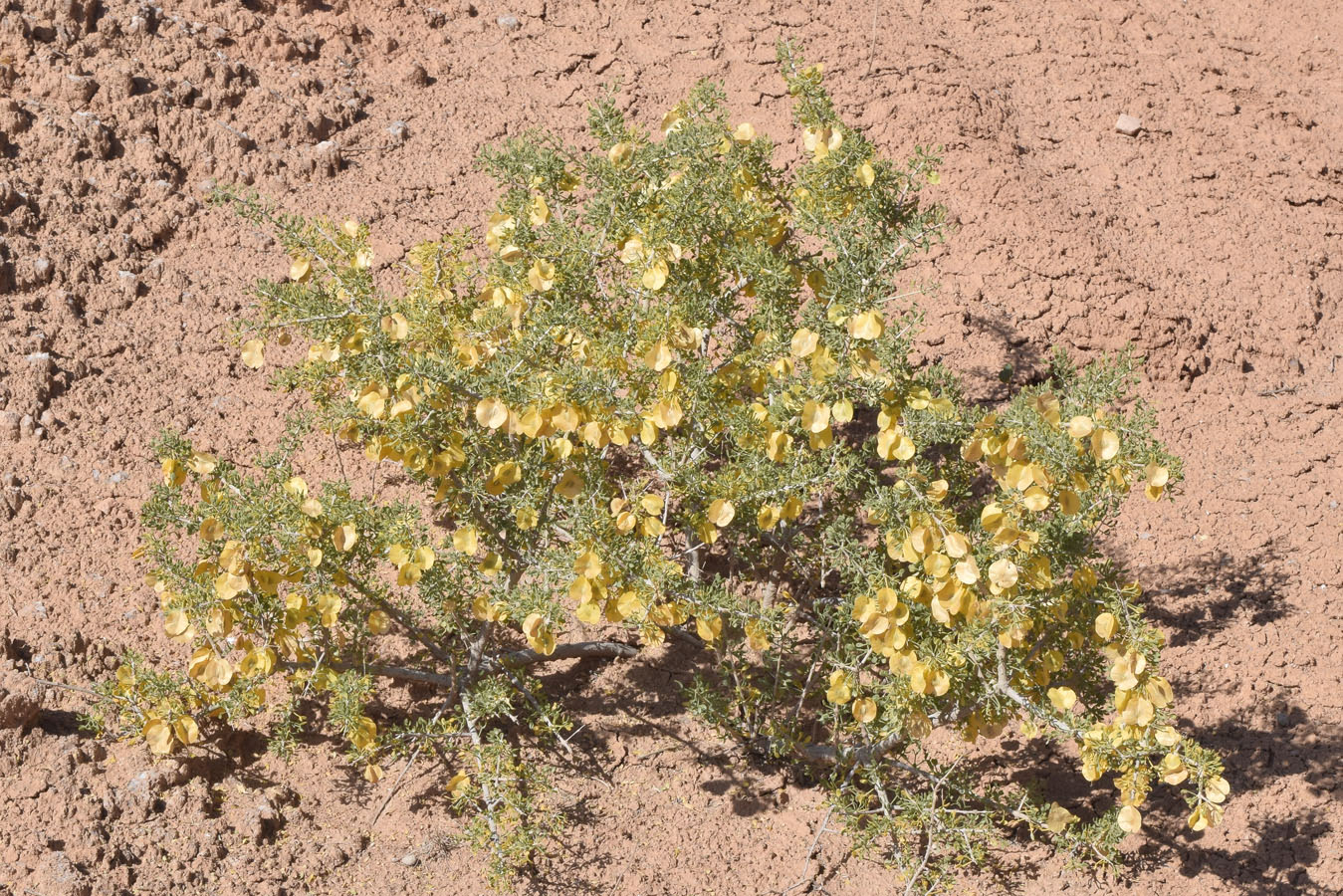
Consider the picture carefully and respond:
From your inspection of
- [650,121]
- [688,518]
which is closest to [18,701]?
A: [688,518]

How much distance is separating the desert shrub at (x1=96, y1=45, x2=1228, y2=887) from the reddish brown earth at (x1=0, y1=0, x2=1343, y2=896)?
157 mm

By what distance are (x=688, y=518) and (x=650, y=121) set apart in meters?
2.41

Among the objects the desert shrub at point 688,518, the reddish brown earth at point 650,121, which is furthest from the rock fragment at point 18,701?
the desert shrub at point 688,518

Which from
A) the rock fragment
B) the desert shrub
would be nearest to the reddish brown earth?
the rock fragment

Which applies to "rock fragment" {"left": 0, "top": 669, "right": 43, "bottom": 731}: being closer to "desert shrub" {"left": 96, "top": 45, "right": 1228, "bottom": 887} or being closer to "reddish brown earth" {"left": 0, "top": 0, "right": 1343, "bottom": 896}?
"reddish brown earth" {"left": 0, "top": 0, "right": 1343, "bottom": 896}

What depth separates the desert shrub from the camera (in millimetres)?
2480

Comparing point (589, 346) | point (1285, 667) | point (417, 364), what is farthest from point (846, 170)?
point (1285, 667)

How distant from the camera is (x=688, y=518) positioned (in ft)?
9.48

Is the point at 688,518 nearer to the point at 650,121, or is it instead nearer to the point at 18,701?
the point at 18,701

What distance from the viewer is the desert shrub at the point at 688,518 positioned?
2.48 m

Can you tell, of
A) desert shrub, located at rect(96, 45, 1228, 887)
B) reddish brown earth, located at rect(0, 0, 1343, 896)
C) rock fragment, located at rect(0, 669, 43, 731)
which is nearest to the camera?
desert shrub, located at rect(96, 45, 1228, 887)

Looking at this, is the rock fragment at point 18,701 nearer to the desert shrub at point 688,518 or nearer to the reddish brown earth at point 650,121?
the reddish brown earth at point 650,121

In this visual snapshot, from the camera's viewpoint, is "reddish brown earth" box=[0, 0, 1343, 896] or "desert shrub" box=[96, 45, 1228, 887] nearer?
"desert shrub" box=[96, 45, 1228, 887]

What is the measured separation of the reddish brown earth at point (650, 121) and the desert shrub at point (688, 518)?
0.16m
